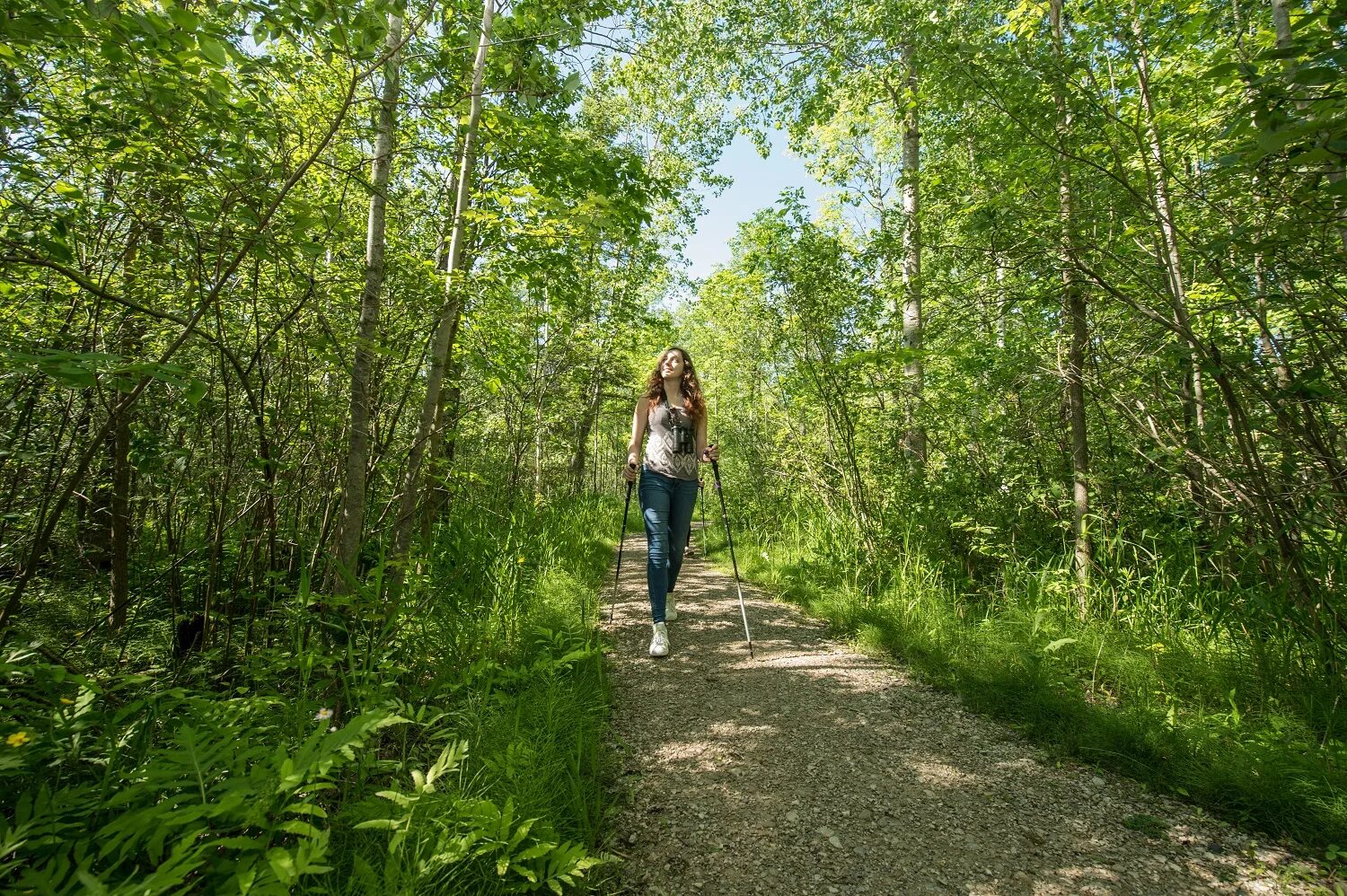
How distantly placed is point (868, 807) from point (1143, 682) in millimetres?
1842

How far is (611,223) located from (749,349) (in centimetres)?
528

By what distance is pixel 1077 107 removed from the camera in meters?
2.91

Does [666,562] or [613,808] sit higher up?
[666,562]

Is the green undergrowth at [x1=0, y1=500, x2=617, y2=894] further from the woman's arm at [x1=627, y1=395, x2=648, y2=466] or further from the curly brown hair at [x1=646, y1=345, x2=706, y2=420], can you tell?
the curly brown hair at [x1=646, y1=345, x2=706, y2=420]

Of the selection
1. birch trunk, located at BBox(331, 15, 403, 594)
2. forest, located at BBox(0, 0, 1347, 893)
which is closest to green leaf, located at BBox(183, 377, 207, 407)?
forest, located at BBox(0, 0, 1347, 893)

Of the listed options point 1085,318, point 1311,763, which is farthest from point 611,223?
point 1311,763

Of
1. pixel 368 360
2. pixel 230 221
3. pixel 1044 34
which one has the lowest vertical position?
pixel 368 360

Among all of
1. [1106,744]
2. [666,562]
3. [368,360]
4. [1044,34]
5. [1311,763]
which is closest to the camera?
[1311,763]

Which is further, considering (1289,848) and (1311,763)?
(1311,763)

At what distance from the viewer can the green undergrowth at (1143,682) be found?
2.10 meters

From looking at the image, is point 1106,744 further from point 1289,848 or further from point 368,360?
point 368,360

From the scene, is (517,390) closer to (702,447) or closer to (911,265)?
(702,447)

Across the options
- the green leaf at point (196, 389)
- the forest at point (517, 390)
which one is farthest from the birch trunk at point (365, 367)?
the green leaf at point (196, 389)

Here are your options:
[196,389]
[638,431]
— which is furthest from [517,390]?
[196,389]
